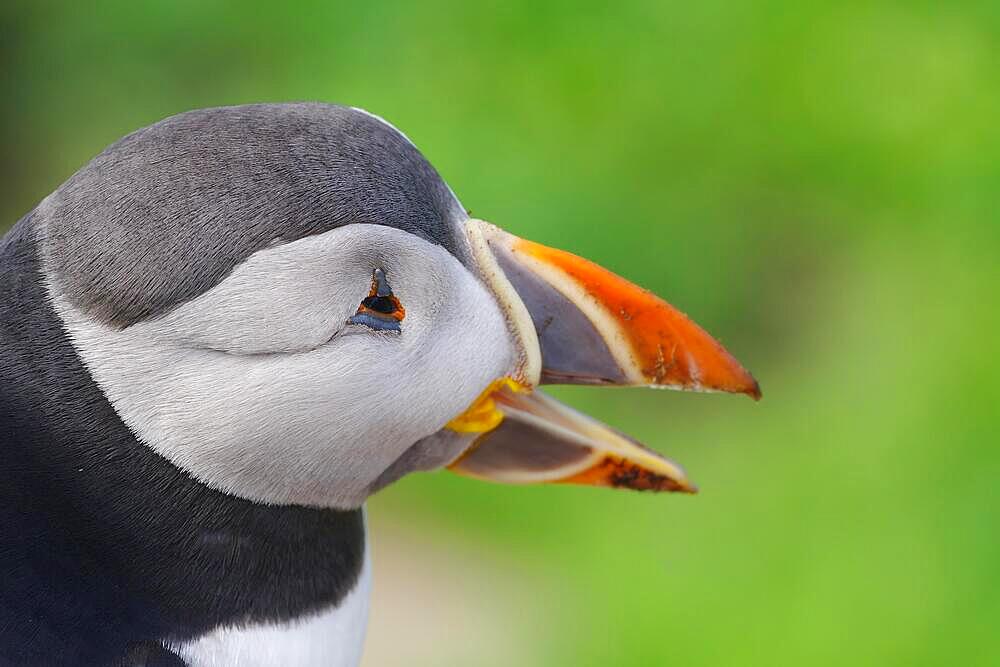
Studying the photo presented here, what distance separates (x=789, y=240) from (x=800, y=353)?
1.76ft

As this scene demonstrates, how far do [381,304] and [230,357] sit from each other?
233mm

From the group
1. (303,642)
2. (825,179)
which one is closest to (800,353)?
(825,179)

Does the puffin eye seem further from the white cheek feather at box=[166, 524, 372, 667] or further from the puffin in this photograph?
the white cheek feather at box=[166, 524, 372, 667]

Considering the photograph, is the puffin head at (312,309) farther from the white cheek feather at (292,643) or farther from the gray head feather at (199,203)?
the white cheek feather at (292,643)

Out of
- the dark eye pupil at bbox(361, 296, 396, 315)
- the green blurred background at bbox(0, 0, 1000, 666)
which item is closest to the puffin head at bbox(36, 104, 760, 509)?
the dark eye pupil at bbox(361, 296, 396, 315)

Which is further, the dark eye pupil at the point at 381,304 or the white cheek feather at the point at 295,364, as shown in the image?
the dark eye pupil at the point at 381,304

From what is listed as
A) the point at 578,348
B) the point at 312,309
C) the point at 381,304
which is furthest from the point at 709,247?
the point at 312,309

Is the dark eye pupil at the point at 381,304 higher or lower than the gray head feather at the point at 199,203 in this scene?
lower

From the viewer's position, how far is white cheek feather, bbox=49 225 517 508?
5.59 feet

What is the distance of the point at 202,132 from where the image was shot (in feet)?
5.82

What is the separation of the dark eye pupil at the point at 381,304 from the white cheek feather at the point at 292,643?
52 cm

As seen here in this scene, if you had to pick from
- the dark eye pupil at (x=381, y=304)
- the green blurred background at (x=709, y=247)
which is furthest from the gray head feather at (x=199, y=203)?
the green blurred background at (x=709, y=247)

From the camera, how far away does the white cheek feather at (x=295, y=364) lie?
1705mm

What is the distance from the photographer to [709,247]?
501 cm
